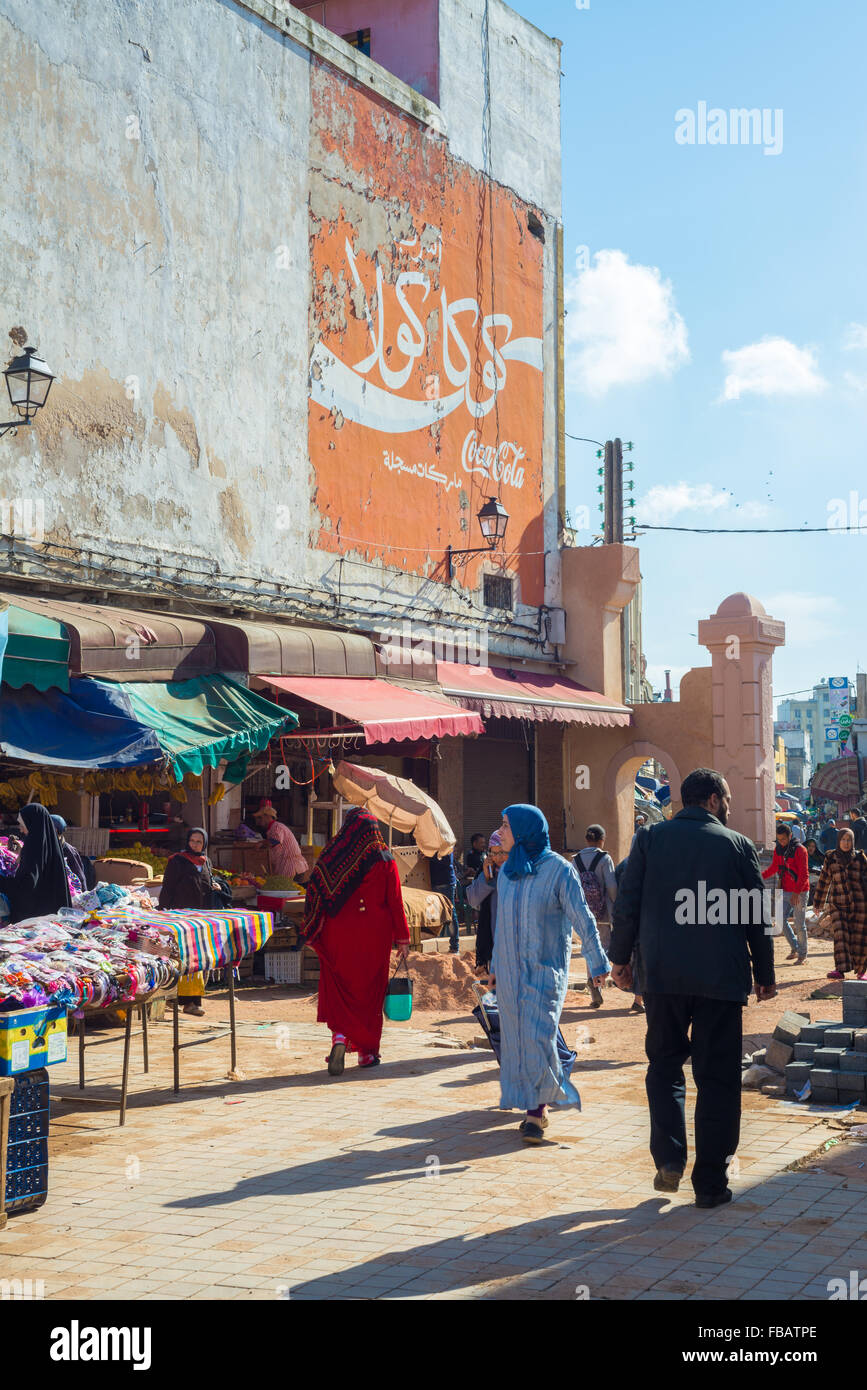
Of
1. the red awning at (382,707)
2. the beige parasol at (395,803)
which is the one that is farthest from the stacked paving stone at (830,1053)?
the red awning at (382,707)

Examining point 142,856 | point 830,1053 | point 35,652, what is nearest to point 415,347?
point 142,856

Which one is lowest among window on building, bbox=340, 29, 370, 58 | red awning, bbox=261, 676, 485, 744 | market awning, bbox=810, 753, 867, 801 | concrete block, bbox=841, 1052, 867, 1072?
concrete block, bbox=841, 1052, 867, 1072

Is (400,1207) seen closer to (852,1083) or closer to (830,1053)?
(852,1083)

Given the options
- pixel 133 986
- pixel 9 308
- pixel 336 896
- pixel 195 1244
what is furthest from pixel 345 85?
pixel 195 1244

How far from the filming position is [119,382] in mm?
14086

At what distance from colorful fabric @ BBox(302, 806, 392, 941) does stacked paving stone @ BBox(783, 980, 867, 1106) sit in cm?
281

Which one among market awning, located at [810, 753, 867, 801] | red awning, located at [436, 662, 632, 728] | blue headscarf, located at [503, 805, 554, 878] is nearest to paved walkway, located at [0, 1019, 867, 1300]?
blue headscarf, located at [503, 805, 554, 878]

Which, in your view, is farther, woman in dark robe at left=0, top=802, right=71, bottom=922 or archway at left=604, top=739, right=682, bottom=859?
archway at left=604, top=739, right=682, bottom=859

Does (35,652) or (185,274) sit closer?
(35,652)

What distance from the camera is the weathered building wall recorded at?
13.2 meters

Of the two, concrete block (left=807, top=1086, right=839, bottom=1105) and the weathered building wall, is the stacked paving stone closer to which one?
concrete block (left=807, top=1086, right=839, bottom=1105)

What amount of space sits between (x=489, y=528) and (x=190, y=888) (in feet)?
33.1

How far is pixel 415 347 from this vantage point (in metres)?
19.2

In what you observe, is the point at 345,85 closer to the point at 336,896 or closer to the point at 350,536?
the point at 350,536
